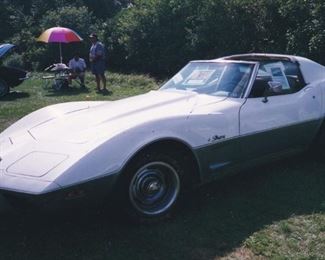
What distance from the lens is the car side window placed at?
507 cm

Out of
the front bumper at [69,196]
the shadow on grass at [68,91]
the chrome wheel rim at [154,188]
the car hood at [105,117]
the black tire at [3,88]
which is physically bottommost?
the shadow on grass at [68,91]

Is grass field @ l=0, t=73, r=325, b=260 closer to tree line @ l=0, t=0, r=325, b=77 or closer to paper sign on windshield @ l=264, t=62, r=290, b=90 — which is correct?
paper sign on windshield @ l=264, t=62, r=290, b=90

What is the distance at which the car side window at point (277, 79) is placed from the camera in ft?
16.6

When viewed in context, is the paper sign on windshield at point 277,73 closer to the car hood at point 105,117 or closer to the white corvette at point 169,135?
the white corvette at point 169,135

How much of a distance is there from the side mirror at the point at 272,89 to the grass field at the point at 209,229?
0.90 m

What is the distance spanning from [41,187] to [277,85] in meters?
2.81

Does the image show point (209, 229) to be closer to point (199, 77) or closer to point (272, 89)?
point (272, 89)

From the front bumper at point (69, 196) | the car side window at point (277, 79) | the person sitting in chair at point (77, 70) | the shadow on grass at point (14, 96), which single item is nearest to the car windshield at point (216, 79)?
the car side window at point (277, 79)

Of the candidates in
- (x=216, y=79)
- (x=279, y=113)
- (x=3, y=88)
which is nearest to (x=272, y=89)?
(x=279, y=113)

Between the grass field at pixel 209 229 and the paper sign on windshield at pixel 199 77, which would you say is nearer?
the grass field at pixel 209 229

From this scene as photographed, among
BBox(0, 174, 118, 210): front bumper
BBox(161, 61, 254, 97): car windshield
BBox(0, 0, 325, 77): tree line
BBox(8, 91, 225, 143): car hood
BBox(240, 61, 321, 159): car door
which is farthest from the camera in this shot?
BBox(0, 0, 325, 77): tree line

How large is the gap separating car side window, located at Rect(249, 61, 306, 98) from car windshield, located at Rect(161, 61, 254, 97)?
134 mm

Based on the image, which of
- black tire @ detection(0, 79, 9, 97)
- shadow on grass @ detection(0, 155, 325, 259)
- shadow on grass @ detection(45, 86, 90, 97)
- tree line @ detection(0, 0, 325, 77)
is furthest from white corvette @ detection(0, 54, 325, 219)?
black tire @ detection(0, 79, 9, 97)

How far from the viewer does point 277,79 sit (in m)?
5.40
